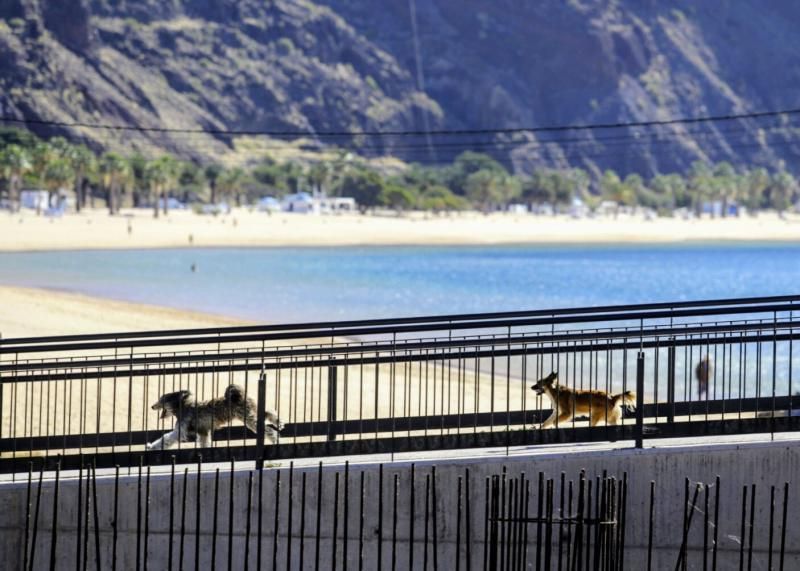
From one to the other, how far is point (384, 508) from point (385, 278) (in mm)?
54626

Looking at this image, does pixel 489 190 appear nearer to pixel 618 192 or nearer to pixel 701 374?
pixel 618 192

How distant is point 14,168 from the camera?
118312mm

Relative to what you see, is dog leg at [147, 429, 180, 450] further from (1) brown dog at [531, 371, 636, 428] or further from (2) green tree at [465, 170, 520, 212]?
(2) green tree at [465, 170, 520, 212]

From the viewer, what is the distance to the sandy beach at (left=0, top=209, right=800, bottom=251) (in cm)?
8981

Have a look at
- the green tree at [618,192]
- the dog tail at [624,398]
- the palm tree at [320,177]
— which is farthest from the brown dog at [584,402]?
the green tree at [618,192]

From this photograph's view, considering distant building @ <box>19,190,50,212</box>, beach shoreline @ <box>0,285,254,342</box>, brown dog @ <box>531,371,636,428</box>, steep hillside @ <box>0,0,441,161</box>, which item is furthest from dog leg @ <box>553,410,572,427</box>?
steep hillside @ <box>0,0,441,161</box>

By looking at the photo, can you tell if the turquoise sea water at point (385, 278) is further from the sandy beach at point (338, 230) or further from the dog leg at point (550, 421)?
the dog leg at point (550, 421)

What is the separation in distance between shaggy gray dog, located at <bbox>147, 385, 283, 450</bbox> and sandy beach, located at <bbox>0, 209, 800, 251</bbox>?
222 ft

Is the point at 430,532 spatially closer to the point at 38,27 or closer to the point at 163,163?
the point at 163,163

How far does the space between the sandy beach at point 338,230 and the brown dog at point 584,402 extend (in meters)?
68.3

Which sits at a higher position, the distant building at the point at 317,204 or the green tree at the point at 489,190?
the green tree at the point at 489,190

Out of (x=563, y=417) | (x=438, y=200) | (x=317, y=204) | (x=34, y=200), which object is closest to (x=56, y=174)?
(x=34, y=200)

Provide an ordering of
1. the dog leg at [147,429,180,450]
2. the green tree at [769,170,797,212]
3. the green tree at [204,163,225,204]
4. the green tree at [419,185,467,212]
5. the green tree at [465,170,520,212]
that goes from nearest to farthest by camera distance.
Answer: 1. the dog leg at [147,429,180,450]
2. the green tree at [419,185,467,212]
3. the green tree at [204,163,225,204]
4. the green tree at [465,170,520,212]
5. the green tree at [769,170,797,212]

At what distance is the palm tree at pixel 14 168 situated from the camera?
117 metres
